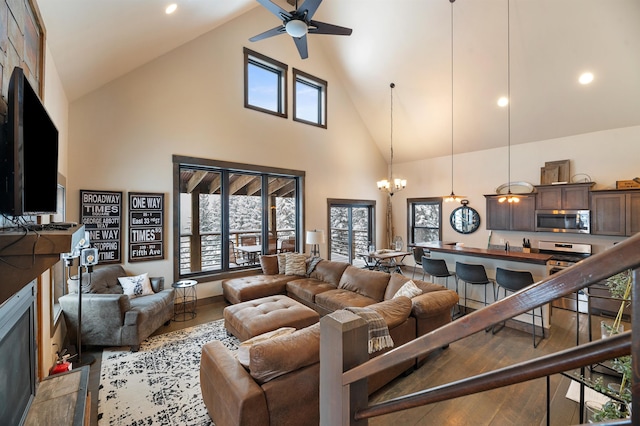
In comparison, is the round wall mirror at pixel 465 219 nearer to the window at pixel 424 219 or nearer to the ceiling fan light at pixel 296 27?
the window at pixel 424 219

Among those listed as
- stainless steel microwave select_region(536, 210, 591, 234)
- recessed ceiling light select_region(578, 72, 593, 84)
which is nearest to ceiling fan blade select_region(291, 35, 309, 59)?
recessed ceiling light select_region(578, 72, 593, 84)

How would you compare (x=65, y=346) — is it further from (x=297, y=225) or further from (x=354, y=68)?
(x=354, y=68)

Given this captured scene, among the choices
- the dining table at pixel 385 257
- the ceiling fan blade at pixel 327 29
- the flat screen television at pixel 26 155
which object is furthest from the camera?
the dining table at pixel 385 257

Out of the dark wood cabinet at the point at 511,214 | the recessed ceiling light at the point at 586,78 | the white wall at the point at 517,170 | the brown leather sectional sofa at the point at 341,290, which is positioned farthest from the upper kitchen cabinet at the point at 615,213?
the brown leather sectional sofa at the point at 341,290

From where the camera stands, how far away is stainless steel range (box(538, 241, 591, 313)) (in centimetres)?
504

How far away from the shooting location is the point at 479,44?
5074 mm

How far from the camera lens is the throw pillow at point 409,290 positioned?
3.43 meters

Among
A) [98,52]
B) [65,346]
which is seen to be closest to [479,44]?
[98,52]

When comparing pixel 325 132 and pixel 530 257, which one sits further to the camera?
pixel 325 132

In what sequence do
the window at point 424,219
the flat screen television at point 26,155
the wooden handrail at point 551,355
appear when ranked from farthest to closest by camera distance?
1. the window at point 424,219
2. the flat screen television at point 26,155
3. the wooden handrail at point 551,355

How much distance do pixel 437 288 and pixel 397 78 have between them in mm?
4985

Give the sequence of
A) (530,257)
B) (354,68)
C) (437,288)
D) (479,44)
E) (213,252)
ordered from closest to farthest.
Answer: (437,288) < (530,257) < (479,44) < (213,252) < (354,68)

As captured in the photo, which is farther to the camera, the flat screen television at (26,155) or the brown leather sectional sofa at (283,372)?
the brown leather sectional sofa at (283,372)

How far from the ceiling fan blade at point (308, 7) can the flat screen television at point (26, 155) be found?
9.03 ft
